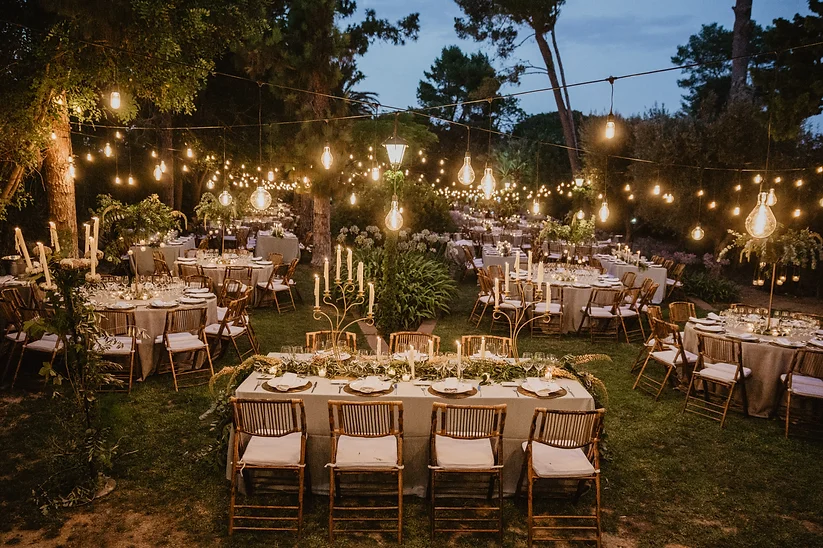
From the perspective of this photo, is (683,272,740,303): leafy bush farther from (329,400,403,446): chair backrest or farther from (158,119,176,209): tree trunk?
(158,119,176,209): tree trunk

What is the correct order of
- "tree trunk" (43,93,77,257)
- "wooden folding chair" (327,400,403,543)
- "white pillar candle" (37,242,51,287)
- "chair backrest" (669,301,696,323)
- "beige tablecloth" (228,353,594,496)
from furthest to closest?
"tree trunk" (43,93,77,257), "chair backrest" (669,301,696,323), "beige tablecloth" (228,353,594,496), "white pillar candle" (37,242,51,287), "wooden folding chair" (327,400,403,543)

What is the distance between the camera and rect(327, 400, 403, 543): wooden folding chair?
3.93 metres

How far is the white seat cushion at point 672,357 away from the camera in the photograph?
6747 mm

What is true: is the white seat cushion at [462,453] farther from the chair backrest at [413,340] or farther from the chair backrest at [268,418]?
the chair backrest at [413,340]

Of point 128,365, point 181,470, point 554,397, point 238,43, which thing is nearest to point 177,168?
point 238,43

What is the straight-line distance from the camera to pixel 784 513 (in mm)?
4426

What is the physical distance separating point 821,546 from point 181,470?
15.4 ft

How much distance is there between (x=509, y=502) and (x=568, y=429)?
84cm

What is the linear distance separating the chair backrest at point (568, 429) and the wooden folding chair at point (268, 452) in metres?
1.60

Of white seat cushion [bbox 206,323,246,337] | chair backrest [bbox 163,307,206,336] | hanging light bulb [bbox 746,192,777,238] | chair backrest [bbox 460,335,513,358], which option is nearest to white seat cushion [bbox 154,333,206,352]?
chair backrest [bbox 163,307,206,336]

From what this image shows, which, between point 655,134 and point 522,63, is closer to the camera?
point 655,134

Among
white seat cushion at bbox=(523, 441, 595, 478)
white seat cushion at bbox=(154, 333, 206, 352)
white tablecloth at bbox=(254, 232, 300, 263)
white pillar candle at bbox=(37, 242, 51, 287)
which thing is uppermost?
white pillar candle at bbox=(37, 242, 51, 287)

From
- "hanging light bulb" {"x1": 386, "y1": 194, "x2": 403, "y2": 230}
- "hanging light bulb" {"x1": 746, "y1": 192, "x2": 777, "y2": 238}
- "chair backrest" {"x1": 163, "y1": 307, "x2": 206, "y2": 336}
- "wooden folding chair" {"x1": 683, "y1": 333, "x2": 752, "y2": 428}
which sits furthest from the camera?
"chair backrest" {"x1": 163, "y1": 307, "x2": 206, "y2": 336}

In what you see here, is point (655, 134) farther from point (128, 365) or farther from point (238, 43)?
point (128, 365)
